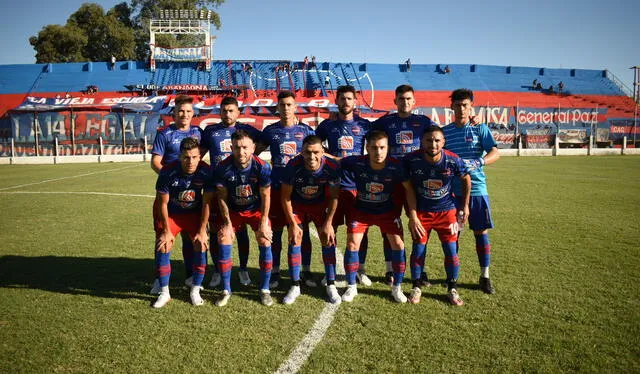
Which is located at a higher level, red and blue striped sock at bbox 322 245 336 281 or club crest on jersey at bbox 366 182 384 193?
club crest on jersey at bbox 366 182 384 193

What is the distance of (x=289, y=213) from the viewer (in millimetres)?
4656

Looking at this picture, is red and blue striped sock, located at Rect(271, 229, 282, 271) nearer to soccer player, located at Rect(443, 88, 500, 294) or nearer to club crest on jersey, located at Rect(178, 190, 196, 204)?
club crest on jersey, located at Rect(178, 190, 196, 204)

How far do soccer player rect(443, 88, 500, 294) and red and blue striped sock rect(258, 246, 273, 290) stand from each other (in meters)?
2.32

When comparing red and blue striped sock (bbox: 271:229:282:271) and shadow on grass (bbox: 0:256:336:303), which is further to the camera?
red and blue striped sock (bbox: 271:229:282:271)

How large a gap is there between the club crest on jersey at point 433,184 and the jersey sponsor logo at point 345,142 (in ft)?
3.57

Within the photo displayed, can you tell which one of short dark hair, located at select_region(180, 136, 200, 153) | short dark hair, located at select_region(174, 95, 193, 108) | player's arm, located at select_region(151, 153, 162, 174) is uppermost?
short dark hair, located at select_region(174, 95, 193, 108)

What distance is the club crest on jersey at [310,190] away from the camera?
4.76 metres

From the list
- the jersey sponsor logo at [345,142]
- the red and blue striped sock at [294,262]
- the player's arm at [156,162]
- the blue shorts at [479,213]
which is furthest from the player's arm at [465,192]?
the player's arm at [156,162]

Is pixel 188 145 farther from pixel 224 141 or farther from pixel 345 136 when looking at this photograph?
pixel 345 136

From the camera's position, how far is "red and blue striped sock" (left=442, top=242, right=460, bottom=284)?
14.9ft

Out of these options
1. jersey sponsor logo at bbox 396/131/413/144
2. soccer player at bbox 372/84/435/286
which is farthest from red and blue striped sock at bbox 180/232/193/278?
jersey sponsor logo at bbox 396/131/413/144

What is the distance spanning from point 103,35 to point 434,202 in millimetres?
51779

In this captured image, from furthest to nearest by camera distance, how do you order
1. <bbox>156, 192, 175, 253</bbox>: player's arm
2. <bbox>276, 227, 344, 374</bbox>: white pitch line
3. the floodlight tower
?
1. the floodlight tower
2. <bbox>156, 192, 175, 253</bbox>: player's arm
3. <bbox>276, 227, 344, 374</bbox>: white pitch line

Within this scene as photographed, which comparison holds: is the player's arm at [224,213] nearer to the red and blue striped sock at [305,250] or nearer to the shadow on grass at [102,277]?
the shadow on grass at [102,277]
